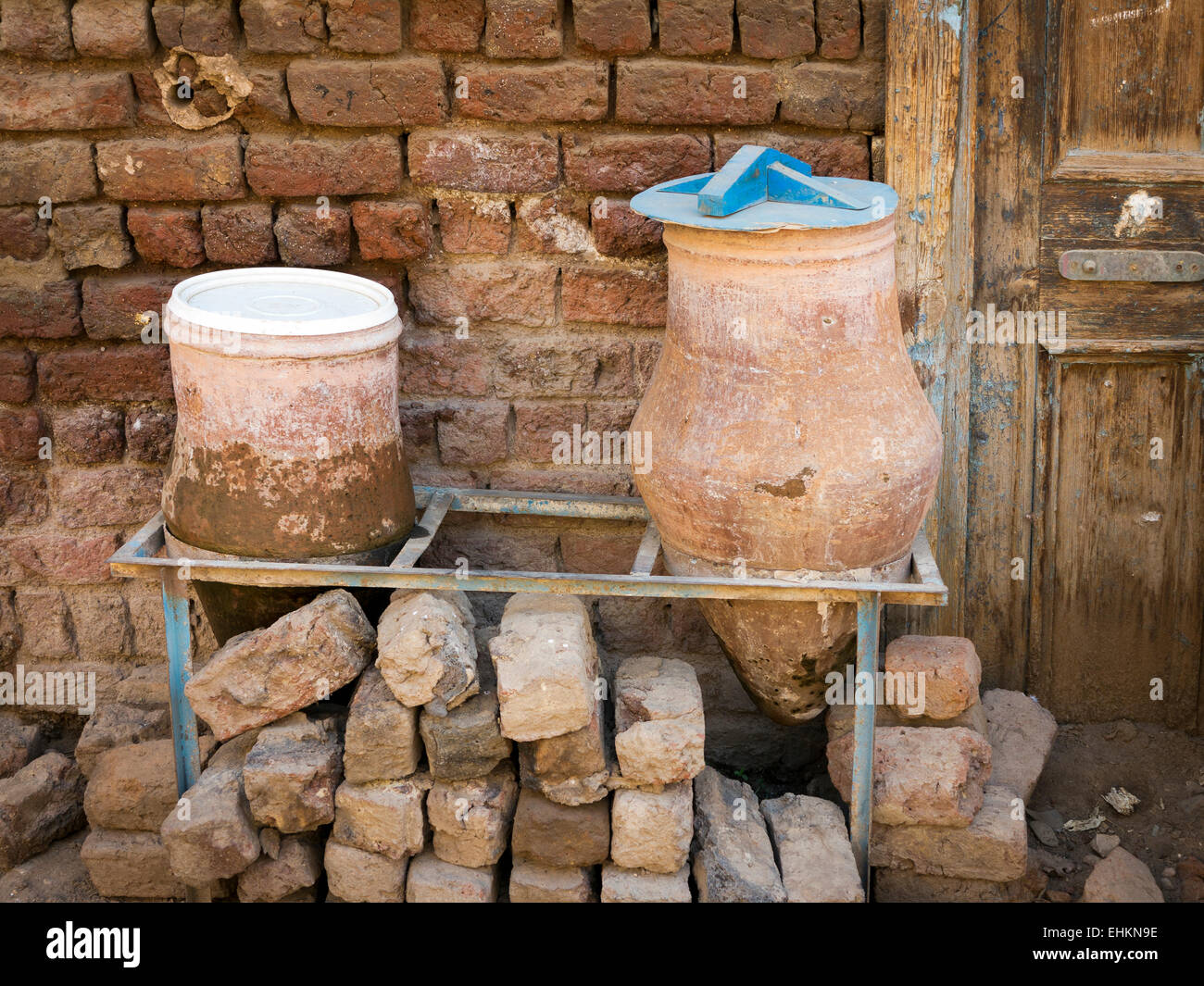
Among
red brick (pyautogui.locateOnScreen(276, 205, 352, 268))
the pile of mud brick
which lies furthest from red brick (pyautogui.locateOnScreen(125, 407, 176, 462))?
the pile of mud brick

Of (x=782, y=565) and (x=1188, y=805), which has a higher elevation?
(x=782, y=565)

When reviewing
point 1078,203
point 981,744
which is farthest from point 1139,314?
point 981,744

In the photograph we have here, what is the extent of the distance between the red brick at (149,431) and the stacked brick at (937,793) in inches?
70.5

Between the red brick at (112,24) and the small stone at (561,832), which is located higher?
the red brick at (112,24)

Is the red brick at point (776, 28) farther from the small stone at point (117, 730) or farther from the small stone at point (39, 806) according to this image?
the small stone at point (39, 806)

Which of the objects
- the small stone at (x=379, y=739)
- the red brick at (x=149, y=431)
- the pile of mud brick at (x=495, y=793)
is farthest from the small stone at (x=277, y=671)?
the red brick at (x=149, y=431)

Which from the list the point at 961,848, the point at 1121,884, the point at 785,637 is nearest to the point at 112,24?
the point at 785,637

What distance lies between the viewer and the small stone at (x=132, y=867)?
3.01 m

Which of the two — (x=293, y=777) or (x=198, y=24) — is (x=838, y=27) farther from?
(x=293, y=777)

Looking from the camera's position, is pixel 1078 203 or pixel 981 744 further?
pixel 1078 203

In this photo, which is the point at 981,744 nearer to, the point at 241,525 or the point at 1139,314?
the point at 1139,314

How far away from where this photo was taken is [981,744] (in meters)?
3.03

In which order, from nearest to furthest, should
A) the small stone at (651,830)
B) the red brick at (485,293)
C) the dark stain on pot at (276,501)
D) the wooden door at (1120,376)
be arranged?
the small stone at (651,830), the dark stain on pot at (276,501), the wooden door at (1120,376), the red brick at (485,293)

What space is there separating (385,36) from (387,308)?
69cm
